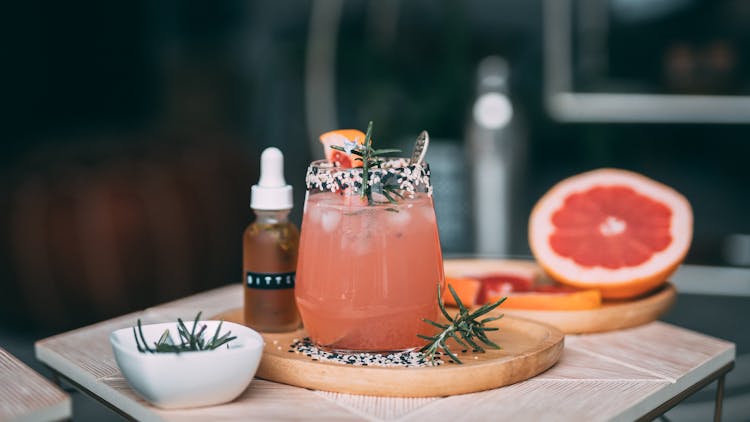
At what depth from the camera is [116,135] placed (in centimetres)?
255

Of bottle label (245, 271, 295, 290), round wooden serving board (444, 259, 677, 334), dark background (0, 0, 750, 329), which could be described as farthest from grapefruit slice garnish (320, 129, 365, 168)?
dark background (0, 0, 750, 329)

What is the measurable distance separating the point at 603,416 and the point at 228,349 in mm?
365

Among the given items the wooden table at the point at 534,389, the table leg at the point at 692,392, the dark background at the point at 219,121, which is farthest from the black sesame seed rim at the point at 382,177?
the dark background at the point at 219,121

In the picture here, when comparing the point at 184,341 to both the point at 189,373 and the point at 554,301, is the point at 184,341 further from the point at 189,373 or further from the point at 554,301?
the point at 554,301

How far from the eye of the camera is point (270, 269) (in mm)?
1029

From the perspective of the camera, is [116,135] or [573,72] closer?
[116,135]

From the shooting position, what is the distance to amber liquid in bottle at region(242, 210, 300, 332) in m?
1.03

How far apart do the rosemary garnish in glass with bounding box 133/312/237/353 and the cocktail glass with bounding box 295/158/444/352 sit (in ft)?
0.41

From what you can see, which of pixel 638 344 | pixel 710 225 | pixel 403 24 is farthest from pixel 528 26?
pixel 638 344

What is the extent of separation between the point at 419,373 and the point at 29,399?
14.4 inches

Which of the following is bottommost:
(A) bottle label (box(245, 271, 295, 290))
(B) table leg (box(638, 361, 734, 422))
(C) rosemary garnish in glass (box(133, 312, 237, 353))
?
(B) table leg (box(638, 361, 734, 422))

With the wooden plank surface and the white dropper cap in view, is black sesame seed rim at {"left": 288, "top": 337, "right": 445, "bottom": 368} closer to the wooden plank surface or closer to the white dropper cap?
the wooden plank surface

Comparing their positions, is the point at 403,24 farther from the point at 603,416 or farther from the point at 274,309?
the point at 603,416

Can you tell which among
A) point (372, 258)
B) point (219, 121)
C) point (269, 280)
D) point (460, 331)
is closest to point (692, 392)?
point (460, 331)
